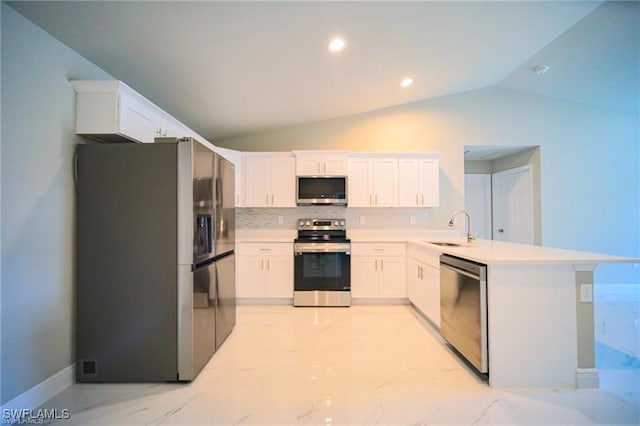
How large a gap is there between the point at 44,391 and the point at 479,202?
6488mm

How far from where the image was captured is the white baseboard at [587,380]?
1952 millimetres

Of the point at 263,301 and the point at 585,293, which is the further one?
the point at 263,301

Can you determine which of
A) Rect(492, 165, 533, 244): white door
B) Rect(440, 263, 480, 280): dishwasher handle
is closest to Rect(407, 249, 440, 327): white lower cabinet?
Rect(440, 263, 480, 280): dishwasher handle

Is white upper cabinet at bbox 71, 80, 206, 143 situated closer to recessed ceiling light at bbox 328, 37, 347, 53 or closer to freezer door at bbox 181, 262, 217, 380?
freezer door at bbox 181, 262, 217, 380

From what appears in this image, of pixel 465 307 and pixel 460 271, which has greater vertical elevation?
pixel 460 271

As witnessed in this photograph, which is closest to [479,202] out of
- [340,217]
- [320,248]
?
[340,217]

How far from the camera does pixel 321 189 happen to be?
4121 millimetres

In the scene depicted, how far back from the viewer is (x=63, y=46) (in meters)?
2.02

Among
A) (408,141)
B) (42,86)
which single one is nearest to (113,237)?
(42,86)

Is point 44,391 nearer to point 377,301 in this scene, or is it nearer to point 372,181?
point 377,301

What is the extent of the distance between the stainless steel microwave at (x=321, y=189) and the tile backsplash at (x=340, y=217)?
0.36 metres

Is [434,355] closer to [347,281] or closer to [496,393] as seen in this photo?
[496,393]

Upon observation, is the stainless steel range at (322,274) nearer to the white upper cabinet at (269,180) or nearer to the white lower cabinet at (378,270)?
the white lower cabinet at (378,270)

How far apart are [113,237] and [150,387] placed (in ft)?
3.55
